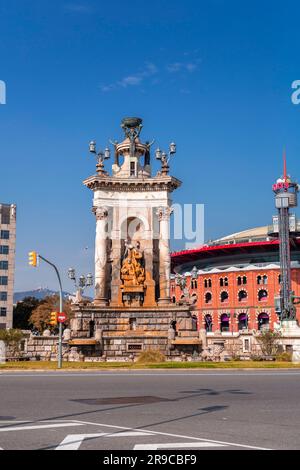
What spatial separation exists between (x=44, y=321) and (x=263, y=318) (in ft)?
127

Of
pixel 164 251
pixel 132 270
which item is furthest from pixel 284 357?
pixel 132 270

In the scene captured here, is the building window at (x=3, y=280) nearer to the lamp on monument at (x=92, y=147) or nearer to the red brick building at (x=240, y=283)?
the red brick building at (x=240, y=283)

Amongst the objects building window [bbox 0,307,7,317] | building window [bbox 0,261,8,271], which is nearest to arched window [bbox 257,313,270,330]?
building window [bbox 0,307,7,317]

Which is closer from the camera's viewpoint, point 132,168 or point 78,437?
point 78,437

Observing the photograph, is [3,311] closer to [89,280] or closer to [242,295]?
[242,295]

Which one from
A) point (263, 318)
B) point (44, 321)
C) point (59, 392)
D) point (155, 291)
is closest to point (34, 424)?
point (59, 392)

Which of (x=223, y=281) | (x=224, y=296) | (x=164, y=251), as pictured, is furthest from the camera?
(x=224, y=296)

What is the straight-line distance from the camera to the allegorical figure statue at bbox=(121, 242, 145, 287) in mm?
48375

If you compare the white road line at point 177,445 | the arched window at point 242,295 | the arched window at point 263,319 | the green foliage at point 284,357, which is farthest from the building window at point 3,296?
the white road line at point 177,445

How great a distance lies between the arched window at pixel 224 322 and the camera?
354 feet

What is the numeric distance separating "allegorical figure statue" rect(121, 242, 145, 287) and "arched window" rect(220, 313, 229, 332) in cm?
6154

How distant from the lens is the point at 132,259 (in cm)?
4862

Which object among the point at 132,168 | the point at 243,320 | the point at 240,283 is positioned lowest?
the point at 243,320

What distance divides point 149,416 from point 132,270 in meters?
35.9
